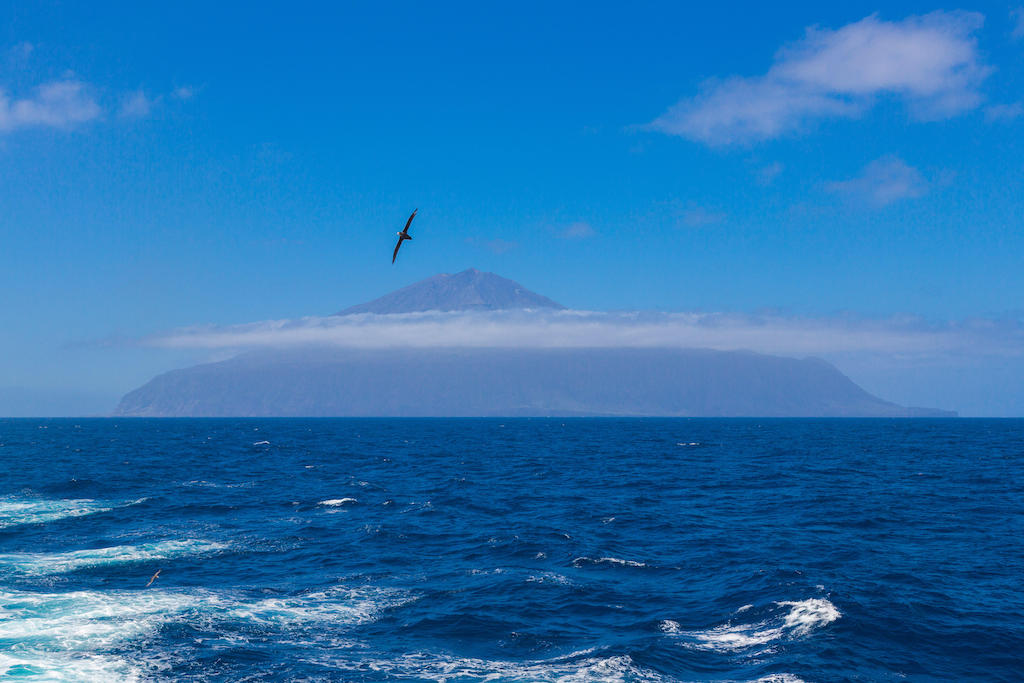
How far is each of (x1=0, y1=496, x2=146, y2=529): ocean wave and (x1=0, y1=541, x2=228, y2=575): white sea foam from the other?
14.6m

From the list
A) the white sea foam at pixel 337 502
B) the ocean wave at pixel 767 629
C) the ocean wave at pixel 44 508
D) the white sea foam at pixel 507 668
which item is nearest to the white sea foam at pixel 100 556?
the ocean wave at pixel 44 508

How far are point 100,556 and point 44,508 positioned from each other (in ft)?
82.1

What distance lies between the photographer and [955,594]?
116 ft

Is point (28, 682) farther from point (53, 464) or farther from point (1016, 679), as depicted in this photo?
point (53, 464)

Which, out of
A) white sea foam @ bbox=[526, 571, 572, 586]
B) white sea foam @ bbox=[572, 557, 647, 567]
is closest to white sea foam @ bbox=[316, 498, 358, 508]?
white sea foam @ bbox=[572, 557, 647, 567]

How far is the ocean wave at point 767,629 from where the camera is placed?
28953mm

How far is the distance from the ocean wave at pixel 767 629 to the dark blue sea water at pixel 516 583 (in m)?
0.12

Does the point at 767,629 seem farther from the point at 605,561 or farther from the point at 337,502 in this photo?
the point at 337,502

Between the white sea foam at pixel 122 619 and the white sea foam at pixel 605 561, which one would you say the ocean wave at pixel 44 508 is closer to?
the white sea foam at pixel 122 619

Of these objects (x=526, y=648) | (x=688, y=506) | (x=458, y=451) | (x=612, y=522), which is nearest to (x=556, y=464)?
(x=458, y=451)

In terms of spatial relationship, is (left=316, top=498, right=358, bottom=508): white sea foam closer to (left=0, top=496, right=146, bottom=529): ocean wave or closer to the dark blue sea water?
the dark blue sea water

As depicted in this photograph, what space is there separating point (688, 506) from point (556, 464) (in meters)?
46.9

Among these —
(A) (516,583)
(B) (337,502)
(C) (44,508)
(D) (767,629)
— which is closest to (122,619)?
(A) (516,583)

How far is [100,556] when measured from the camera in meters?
45.0
